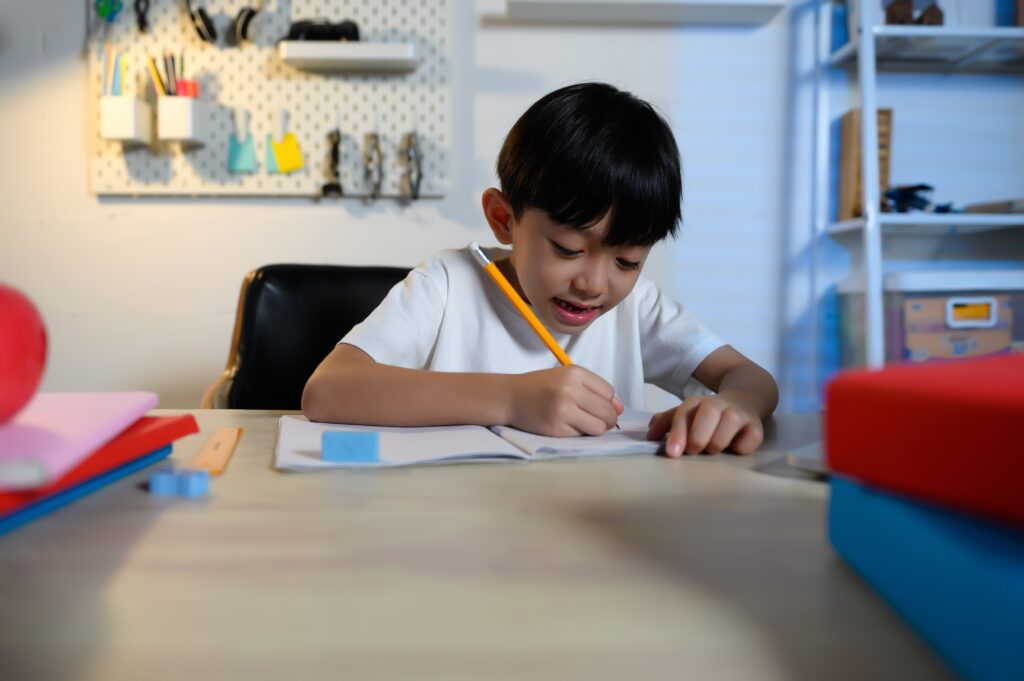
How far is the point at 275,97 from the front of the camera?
195cm

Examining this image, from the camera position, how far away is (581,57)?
6.61 ft

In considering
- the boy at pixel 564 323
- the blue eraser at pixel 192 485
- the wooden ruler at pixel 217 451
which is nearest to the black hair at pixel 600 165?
the boy at pixel 564 323

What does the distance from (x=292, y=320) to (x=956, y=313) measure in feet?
4.78

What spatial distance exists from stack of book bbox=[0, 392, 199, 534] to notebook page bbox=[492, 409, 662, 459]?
0.80 feet

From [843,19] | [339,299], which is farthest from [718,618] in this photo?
[843,19]

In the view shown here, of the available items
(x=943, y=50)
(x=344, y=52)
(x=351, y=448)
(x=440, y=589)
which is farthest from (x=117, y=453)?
(x=943, y=50)

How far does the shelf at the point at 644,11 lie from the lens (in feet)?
6.17

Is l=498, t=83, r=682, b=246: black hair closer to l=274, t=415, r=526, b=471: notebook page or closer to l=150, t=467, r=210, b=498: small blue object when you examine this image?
l=274, t=415, r=526, b=471: notebook page

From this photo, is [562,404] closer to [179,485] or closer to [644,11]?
[179,485]

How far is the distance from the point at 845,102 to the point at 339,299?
151 centimetres

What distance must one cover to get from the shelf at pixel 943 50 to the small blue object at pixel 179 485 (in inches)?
74.3

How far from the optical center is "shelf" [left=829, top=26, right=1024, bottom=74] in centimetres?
185

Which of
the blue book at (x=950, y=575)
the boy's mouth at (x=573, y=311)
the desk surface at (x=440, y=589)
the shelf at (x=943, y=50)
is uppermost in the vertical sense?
the shelf at (x=943, y=50)

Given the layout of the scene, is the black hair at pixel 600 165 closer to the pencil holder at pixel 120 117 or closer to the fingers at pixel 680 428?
the fingers at pixel 680 428
